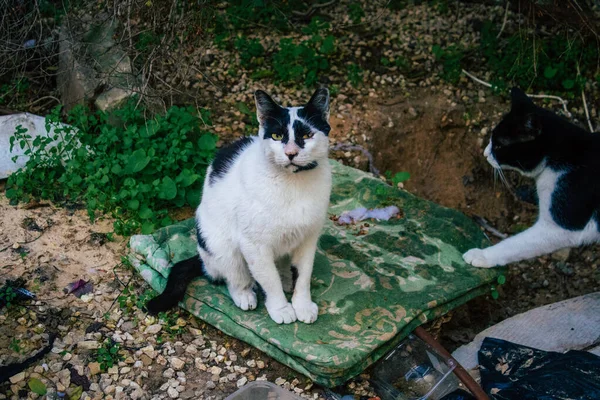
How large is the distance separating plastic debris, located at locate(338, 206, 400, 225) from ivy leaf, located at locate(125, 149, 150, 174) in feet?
4.18

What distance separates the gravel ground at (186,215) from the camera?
2879 mm

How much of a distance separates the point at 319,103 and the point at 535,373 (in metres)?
1.64

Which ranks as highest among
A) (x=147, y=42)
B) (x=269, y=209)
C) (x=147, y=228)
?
(x=147, y=42)

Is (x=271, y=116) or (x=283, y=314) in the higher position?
(x=271, y=116)

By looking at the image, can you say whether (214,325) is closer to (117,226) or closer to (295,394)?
(295,394)

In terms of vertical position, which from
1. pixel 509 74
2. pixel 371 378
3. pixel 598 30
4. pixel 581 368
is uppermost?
pixel 598 30

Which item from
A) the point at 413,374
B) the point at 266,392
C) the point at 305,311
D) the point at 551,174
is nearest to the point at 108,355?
the point at 266,392

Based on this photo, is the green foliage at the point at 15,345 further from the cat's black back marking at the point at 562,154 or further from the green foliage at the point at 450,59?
the green foliage at the point at 450,59

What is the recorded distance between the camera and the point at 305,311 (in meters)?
3.00

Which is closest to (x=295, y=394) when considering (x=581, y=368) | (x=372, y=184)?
(x=581, y=368)

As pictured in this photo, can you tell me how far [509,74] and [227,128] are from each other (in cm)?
234

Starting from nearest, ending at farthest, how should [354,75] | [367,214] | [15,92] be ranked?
[367,214] → [15,92] → [354,75]

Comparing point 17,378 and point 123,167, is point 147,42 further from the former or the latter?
point 17,378

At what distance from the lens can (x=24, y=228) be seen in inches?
142
